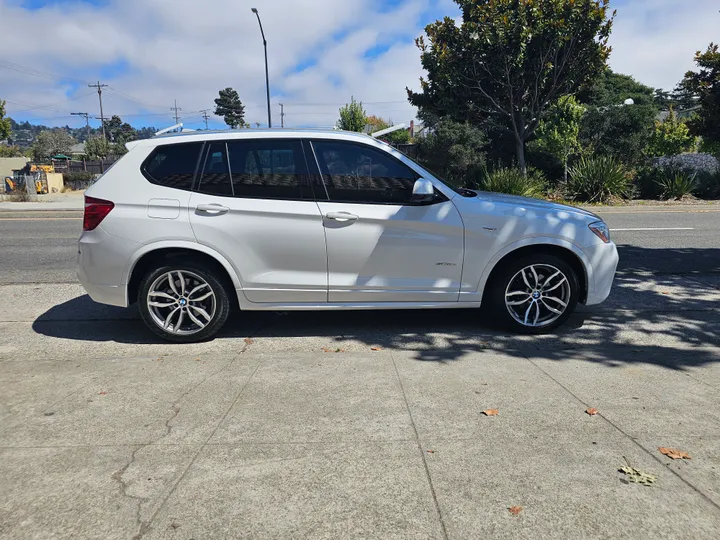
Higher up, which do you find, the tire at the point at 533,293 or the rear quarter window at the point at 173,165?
the rear quarter window at the point at 173,165

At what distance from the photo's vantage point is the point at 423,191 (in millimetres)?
4633

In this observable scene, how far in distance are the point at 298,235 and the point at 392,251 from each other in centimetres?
81

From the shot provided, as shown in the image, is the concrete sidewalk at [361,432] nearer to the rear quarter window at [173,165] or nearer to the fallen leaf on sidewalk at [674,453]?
the fallen leaf on sidewalk at [674,453]

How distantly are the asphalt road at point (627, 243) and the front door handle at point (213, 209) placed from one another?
3831 millimetres

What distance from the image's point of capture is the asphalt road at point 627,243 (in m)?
8.05

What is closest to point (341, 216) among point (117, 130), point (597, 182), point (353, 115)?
point (597, 182)

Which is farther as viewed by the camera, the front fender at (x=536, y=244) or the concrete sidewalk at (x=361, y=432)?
the front fender at (x=536, y=244)

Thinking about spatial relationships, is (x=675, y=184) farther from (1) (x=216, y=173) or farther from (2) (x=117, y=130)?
(2) (x=117, y=130)

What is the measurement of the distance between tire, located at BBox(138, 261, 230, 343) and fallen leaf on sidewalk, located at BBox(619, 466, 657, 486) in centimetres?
327

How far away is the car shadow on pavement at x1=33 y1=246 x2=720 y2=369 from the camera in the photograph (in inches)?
181

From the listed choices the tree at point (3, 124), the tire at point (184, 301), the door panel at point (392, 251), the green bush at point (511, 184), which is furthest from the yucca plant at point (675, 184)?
the tree at point (3, 124)

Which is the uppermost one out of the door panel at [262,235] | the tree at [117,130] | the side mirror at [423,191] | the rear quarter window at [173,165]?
the tree at [117,130]

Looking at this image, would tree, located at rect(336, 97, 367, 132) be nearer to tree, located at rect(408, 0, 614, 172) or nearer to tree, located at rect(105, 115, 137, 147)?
tree, located at rect(408, 0, 614, 172)

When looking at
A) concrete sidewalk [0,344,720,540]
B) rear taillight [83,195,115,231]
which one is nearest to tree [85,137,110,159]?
rear taillight [83,195,115,231]
